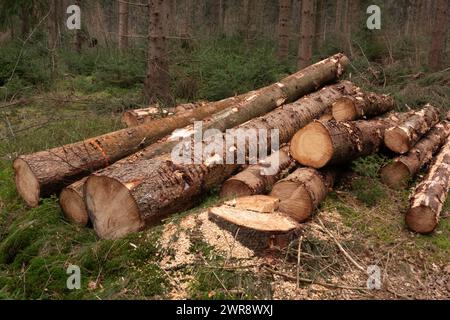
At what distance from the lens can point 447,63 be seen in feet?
41.8

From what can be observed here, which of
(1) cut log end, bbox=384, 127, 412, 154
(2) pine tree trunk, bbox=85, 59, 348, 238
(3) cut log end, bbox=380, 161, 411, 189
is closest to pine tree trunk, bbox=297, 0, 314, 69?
(1) cut log end, bbox=384, 127, 412, 154

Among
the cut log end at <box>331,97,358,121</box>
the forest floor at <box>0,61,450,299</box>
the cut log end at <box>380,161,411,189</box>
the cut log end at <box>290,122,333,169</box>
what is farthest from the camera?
the cut log end at <box>331,97,358,121</box>

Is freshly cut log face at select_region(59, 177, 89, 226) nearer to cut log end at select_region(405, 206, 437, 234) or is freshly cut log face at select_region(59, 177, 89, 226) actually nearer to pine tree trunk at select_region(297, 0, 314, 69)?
cut log end at select_region(405, 206, 437, 234)

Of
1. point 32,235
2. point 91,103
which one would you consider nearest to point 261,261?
point 32,235

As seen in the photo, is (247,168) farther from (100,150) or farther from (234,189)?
(100,150)

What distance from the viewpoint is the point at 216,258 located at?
12.3 feet

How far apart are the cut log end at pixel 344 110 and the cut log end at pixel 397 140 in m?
0.53

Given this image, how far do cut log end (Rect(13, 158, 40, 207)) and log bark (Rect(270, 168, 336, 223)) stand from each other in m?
2.47

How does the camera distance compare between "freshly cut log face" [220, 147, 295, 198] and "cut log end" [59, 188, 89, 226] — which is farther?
"freshly cut log face" [220, 147, 295, 198]

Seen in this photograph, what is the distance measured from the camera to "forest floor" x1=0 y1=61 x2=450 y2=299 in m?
3.54

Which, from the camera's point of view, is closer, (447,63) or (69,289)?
(69,289)
